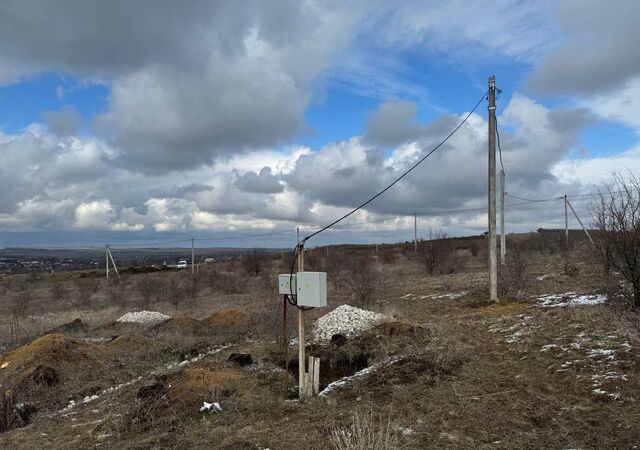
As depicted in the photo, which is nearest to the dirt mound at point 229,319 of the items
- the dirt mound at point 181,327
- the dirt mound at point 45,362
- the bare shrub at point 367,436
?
the dirt mound at point 181,327

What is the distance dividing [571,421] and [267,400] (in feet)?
11.1

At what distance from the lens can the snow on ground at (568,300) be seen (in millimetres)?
10552

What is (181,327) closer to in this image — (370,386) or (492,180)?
(370,386)

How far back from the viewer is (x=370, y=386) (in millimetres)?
6676

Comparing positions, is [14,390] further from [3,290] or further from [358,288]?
[3,290]

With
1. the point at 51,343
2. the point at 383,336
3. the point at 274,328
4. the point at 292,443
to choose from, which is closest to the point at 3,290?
the point at 51,343

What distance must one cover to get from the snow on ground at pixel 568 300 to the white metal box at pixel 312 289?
22.1 ft

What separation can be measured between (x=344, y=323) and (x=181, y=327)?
4989 mm

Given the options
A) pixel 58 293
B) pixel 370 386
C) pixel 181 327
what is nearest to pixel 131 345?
pixel 181 327

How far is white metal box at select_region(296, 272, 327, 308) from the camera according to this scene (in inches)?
247

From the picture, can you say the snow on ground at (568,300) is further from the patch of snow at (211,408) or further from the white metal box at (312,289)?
the patch of snow at (211,408)

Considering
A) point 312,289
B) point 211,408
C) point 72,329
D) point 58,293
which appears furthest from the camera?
point 58,293

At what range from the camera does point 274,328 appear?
1117 cm

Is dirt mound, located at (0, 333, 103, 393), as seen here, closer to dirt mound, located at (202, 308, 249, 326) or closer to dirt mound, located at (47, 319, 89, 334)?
dirt mound, located at (202, 308, 249, 326)
